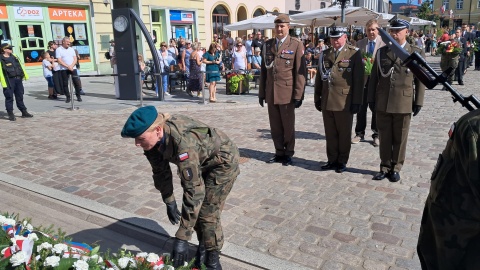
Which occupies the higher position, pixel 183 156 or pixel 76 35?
pixel 76 35

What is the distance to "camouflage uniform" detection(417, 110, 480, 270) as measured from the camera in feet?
4.21

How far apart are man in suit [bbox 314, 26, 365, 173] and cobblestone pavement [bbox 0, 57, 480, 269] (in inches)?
16.9

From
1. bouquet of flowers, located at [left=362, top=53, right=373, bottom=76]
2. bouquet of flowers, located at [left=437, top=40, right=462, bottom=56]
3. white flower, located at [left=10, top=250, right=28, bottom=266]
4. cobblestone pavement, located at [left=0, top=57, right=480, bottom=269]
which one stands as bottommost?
cobblestone pavement, located at [left=0, top=57, right=480, bottom=269]

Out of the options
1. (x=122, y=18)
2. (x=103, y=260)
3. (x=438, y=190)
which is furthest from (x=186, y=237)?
(x=122, y=18)

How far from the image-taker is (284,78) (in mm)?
5848

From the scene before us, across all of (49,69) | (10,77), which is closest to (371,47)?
(10,77)

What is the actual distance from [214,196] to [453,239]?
1.97 meters

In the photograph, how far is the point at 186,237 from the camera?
8.82ft

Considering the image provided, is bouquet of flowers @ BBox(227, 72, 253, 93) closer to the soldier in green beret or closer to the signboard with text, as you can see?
the signboard with text

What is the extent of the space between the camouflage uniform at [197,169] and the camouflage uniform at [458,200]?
5.01ft

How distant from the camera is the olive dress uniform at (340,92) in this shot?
17.7 ft

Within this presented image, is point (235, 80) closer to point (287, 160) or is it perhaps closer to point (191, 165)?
point (287, 160)

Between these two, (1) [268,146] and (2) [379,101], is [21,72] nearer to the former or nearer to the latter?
(1) [268,146]

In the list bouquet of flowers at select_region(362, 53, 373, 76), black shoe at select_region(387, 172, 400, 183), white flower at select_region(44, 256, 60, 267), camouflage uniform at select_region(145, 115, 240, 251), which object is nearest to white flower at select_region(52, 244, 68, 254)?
white flower at select_region(44, 256, 60, 267)
